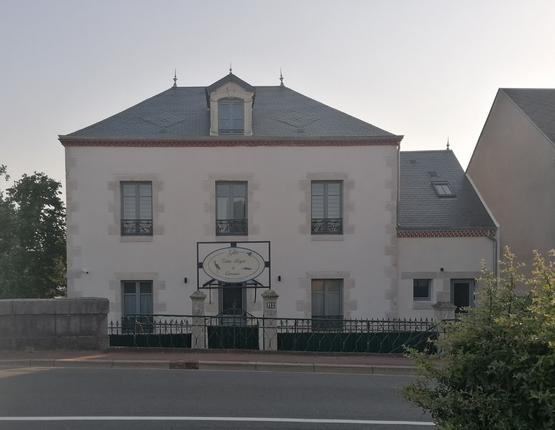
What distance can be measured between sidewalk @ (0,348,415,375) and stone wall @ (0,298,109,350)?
0.20 metres

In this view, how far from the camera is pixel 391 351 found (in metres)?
11.1

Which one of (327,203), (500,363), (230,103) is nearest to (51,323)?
(230,103)

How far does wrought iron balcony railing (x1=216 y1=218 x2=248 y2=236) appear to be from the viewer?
579 inches

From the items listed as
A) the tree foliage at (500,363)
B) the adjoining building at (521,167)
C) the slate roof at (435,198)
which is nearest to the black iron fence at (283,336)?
the slate roof at (435,198)

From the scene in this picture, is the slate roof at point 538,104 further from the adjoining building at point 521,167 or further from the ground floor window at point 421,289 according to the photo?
the ground floor window at point 421,289

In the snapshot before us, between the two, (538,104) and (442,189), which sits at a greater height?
(538,104)

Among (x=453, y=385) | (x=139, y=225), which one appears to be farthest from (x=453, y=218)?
(x=453, y=385)

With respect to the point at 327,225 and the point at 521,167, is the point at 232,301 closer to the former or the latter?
the point at 327,225

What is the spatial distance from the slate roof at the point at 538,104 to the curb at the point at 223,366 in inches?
419

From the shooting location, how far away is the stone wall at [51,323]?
9.88m

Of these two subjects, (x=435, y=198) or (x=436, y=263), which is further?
(x=435, y=198)

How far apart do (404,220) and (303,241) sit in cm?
353

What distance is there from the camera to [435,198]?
1667 cm

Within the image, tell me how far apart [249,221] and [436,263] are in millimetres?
6041
